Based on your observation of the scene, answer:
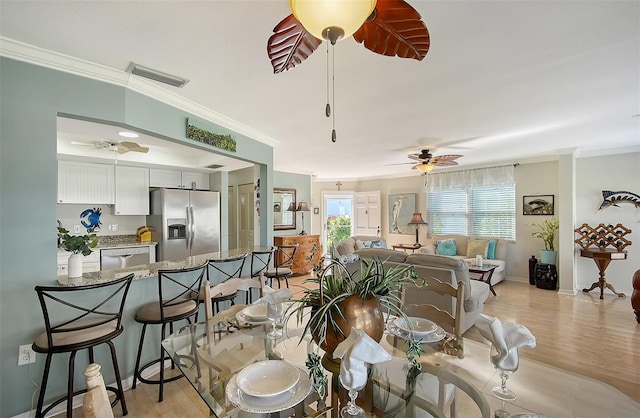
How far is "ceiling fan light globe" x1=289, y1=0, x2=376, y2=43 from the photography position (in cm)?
94

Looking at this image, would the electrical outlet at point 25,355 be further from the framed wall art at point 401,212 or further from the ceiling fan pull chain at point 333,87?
the framed wall art at point 401,212

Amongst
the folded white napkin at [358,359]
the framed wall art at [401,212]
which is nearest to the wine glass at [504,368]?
the folded white napkin at [358,359]

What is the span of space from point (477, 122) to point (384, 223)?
4.88 meters

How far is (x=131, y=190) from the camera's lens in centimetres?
470

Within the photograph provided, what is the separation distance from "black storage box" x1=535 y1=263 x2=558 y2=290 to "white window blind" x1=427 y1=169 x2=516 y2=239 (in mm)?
909

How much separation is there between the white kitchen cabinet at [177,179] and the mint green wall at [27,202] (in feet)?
10.5

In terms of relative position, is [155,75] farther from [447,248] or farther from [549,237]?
[549,237]

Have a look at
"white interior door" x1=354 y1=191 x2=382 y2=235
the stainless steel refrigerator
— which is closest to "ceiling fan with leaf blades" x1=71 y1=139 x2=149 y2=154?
the stainless steel refrigerator

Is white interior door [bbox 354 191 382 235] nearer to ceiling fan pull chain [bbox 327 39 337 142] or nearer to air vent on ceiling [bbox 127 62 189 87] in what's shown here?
ceiling fan pull chain [bbox 327 39 337 142]

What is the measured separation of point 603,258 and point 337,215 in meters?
5.74

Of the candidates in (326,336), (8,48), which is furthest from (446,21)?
(8,48)

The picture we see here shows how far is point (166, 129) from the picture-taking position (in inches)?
98.7

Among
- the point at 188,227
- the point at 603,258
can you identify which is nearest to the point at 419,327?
the point at 188,227

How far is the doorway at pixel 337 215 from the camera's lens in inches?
332
